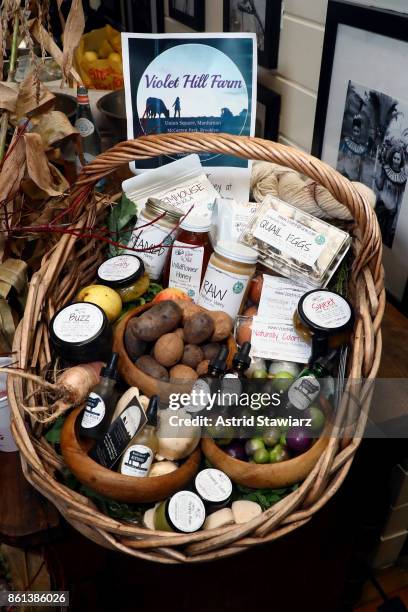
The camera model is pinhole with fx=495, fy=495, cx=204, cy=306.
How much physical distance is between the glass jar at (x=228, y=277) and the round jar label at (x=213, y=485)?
0.30 meters

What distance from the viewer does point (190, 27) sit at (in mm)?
1784

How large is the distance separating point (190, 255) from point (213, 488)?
426 mm

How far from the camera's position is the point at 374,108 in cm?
100

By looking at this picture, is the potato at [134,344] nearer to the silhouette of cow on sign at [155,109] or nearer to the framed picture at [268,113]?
the silhouette of cow on sign at [155,109]

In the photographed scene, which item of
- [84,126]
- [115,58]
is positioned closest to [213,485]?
[84,126]

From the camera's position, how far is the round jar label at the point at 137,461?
67 cm

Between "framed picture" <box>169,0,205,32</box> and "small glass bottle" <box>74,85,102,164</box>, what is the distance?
25.0 inches

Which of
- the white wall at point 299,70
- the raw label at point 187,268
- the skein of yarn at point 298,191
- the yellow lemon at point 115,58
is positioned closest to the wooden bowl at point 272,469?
the raw label at point 187,268

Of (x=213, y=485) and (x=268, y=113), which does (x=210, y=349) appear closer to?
(x=213, y=485)

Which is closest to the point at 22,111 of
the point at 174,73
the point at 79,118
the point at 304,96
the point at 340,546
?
the point at 174,73

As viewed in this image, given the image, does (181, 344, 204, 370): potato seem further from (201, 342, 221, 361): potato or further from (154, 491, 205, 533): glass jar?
(154, 491, 205, 533): glass jar

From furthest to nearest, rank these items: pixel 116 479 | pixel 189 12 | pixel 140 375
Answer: pixel 189 12
pixel 140 375
pixel 116 479

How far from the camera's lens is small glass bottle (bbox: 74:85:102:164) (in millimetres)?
1220

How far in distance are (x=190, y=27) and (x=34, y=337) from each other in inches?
57.6
